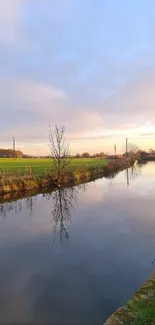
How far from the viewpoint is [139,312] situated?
399 cm

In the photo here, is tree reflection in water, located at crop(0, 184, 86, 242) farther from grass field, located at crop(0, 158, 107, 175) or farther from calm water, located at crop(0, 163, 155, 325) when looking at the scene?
grass field, located at crop(0, 158, 107, 175)

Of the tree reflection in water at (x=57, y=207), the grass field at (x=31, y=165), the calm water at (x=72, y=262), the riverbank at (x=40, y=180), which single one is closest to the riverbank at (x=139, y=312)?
the calm water at (x=72, y=262)

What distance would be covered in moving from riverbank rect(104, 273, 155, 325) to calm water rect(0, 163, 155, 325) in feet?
2.11

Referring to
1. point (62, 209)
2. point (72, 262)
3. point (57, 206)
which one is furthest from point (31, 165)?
point (72, 262)

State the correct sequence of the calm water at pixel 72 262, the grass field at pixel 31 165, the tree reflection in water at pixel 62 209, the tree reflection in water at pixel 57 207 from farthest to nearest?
the grass field at pixel 31 165
the tree reflection in water at pixel 57 207
the tree reflection in water at pixel 62 209
the calm water at pixel 72 262

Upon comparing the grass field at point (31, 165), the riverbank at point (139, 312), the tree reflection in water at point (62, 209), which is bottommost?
the tree reflection in water at point (62, 209)

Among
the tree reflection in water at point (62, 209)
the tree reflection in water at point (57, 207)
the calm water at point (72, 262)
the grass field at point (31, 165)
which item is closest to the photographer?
the calm water at point (72, 262)

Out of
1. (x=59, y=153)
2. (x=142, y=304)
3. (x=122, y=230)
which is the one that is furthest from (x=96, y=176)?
(x=142, y=304)

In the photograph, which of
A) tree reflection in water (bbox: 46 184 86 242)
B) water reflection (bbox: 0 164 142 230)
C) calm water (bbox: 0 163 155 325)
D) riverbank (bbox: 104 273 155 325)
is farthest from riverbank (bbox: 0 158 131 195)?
riverbank (bbox: 104 273 155 325)

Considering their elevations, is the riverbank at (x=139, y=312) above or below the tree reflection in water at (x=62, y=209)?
above

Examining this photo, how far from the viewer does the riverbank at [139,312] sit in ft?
12.3

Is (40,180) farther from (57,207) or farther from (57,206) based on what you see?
(57,207)

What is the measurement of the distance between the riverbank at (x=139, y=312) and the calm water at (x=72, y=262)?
64 cm

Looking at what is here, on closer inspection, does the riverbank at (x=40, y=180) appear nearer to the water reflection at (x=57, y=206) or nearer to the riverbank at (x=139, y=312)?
the water reflection at (x=57, y=206)
